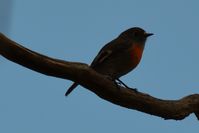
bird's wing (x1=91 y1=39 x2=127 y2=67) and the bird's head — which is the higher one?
the bird's head

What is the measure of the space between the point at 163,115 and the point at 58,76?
1324mm

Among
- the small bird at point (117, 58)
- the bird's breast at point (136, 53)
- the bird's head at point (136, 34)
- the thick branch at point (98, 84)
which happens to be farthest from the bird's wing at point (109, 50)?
the thick branch at point (98, 84)

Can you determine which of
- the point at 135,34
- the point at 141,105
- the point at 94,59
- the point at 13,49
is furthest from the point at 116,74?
the point at 13,49

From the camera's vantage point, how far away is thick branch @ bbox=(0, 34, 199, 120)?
444 centimetres

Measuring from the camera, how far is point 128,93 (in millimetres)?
5242

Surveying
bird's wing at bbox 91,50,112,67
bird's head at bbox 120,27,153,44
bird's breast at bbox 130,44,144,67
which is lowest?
bird's wing at bbox 91,50,112,67

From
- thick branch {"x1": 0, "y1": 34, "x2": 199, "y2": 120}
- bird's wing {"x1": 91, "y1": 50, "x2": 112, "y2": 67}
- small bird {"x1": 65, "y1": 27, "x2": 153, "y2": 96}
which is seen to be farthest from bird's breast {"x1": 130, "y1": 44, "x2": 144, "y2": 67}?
thick branch {"x1": 0, "y1": 34, "x2": 199, "y2": 120}

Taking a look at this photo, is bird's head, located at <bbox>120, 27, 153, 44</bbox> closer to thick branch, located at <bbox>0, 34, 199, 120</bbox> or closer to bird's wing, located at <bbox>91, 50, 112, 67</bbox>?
bird's wing, located at <bbox>91, 50, 112, 67</bbox>

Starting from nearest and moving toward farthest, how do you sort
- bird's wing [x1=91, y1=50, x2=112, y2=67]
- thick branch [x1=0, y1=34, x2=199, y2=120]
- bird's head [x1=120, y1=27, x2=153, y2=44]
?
thick branch [x1=0, y1=34, x2=199, y2=120] < bird's wing [x1=91, y1=50, x2=112, y2=67] < bird's head [x1=120, y1=27, x2=153, y2=44]

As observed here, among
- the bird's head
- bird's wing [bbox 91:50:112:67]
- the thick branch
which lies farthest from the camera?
the bird's head

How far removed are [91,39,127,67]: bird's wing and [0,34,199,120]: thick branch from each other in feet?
4.96

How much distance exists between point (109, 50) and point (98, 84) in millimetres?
2155

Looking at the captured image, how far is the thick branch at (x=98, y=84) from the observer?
4441 mm

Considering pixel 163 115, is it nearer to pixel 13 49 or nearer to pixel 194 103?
pixel 194 103
